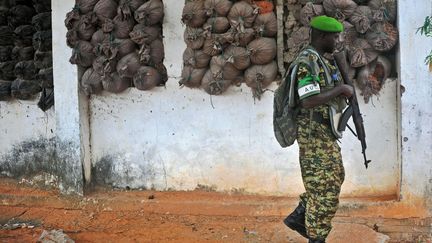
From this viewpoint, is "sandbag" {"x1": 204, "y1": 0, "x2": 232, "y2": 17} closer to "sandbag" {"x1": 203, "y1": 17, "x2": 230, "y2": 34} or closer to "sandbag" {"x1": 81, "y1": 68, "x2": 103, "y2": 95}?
"sandbag" {"x1": 203, "y1": 17, "x2": 230, "y2": 34}

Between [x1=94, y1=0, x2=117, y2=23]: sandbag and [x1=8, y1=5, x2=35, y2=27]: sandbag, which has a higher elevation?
[x1=8, y1=5, x2=35, y2=27]: sandbag

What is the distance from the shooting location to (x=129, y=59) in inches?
267

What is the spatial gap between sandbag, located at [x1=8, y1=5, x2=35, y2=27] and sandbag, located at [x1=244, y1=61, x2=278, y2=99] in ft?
11.0

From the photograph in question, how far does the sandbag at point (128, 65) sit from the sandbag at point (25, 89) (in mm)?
1572

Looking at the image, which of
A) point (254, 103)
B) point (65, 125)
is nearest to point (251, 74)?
point (254, 103)

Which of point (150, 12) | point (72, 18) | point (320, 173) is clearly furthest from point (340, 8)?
point (72, 18)

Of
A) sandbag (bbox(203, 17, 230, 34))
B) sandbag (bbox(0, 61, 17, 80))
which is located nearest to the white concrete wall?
sandbag (bbox(203, 17, 230, 34))

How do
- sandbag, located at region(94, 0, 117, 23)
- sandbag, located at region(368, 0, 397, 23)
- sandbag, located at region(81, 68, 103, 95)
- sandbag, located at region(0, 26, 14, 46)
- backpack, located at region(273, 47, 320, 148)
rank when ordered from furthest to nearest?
sandbag, located at region(0, 26, 14, 46) → sandbag, located at region(81, 68, 103, 95) → sandbag, located at region(94, 0, 117, 23) → sandbag, located at region(368, 0, 397, 23) → backpack, located at region(273, 47, 320, 148)

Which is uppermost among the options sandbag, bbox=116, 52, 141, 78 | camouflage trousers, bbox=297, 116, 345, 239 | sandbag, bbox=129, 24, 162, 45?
sandbag, bbox=129, 24, 162, 45

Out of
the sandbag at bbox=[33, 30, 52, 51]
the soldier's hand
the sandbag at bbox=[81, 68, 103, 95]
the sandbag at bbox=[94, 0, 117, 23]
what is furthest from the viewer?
the sandbag at bbox=[33, 30, 52, 51]

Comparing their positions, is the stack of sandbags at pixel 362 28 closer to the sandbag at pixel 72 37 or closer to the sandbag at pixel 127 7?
the sandbag at pixel 127 7

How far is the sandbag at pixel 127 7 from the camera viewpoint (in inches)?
263

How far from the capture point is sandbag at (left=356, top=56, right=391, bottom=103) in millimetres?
6062

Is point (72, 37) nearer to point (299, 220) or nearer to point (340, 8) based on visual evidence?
point (340, 8)
